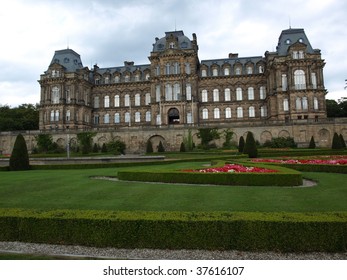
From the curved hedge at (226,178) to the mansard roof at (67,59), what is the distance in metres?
53.8

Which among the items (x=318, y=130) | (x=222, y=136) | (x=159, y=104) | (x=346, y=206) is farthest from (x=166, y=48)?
(x=346, y=206)

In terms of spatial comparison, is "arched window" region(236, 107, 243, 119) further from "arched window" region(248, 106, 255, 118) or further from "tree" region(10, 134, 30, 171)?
"tree" region(10, 134, 30, 171)

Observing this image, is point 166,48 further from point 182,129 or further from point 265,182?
point 265,182

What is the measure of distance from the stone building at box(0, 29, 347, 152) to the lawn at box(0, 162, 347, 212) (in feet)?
125

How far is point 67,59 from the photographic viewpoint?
6400 centimetres

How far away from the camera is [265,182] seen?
14.2 meters

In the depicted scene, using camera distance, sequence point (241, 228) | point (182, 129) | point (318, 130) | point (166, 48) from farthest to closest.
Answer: point (166, 48) → point (182, 129) → point (318, 130) → point (241, 228)

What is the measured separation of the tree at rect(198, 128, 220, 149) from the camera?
48000 millimetres

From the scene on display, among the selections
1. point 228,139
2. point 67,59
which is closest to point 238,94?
point 228,139

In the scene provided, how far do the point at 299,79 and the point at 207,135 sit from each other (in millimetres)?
20041

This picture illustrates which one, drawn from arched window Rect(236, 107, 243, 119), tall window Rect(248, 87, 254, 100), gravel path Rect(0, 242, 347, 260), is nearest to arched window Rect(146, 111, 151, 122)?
arched window Rect(236, 107, 243, 119)

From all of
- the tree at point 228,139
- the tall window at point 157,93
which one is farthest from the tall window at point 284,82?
the tall window at point 157,93

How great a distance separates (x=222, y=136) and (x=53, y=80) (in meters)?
36.3

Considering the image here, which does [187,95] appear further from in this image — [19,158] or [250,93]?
[19,158]
